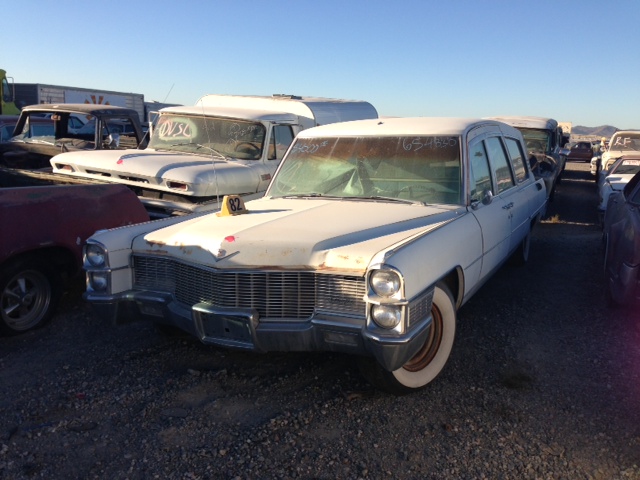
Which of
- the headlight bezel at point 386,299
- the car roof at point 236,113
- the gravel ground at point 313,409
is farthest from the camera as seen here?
the car roof at point 236,113

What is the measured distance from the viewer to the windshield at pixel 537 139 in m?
13.0

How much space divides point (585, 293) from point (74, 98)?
65.6 ft

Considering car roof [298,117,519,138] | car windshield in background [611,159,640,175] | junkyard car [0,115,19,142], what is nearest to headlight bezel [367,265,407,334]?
car roof [298,117,519,138]

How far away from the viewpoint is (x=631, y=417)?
3.42 meters

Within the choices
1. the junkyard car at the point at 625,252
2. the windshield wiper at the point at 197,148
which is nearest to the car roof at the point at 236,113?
the windshield wiper at the point at 197,148

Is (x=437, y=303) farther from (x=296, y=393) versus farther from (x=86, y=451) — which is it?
(x=86, y=451)

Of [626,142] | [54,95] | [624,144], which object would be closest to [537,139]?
[624,144]

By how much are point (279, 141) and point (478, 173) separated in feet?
12.6

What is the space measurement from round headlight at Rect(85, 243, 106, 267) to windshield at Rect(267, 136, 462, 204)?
65.8 inches

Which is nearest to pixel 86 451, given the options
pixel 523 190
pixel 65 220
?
pixel 65 220

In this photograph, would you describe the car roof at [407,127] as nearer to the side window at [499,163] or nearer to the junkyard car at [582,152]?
the side window at [499,163]

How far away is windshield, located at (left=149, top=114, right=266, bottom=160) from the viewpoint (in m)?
7.76

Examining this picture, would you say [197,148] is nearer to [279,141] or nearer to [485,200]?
[279,141]

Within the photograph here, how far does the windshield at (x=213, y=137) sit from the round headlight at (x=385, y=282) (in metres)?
4.84
